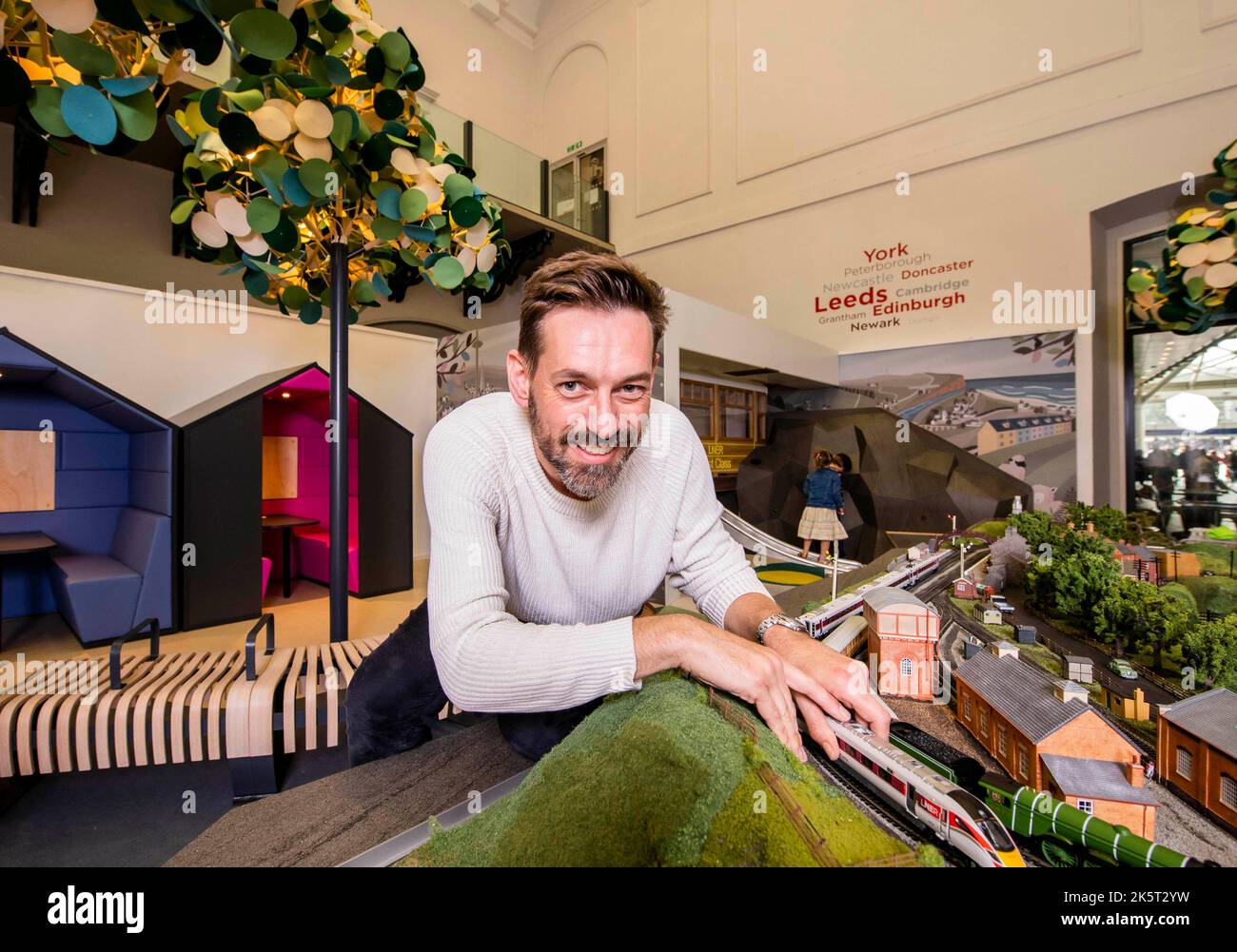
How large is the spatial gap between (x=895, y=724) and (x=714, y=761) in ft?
1.10

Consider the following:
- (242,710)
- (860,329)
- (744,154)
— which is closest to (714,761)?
(242,710)

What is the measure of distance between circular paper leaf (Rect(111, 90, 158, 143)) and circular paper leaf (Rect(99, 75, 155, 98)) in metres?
0.02

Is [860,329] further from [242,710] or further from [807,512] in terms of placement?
[242,710]

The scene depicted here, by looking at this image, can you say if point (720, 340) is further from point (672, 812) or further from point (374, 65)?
point (672, 812)

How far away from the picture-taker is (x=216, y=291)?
413 centimetres

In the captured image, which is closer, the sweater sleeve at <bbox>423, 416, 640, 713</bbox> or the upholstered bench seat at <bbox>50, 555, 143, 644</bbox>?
the sweater sleeve at <bbox>423, 416, 640, 713</bbox>

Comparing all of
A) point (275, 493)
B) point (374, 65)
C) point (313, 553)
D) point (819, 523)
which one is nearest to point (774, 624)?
point (374, 65)

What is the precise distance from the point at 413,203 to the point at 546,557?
1265 millimetres

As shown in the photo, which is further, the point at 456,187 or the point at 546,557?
the point at 456,187

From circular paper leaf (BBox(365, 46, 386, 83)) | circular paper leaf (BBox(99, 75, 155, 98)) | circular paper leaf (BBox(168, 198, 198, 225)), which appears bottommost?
circular paper leaf (BBox(99, 75, 155, 98))

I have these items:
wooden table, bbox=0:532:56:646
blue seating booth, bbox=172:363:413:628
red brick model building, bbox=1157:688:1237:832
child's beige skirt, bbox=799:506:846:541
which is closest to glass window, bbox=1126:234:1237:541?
child's beige skirt, bbox=799:506:846:541

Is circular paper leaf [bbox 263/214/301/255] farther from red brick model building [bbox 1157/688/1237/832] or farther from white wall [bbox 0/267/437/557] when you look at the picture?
white wall [bbox 0/267/437/557]

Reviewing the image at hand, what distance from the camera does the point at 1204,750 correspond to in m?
0.56

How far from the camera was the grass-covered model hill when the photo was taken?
1.54 ft
